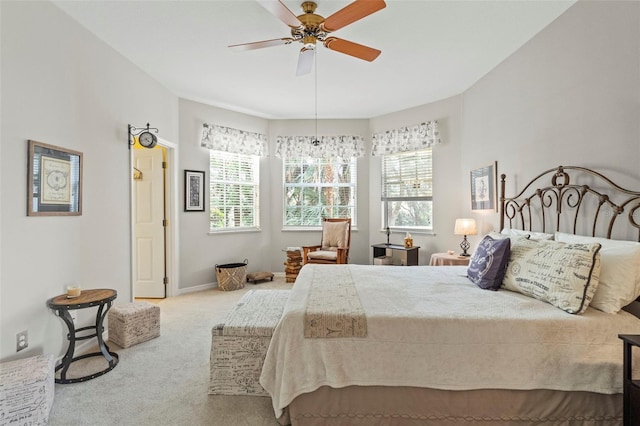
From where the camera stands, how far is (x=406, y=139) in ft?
16.4

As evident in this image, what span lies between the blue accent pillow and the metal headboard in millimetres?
619

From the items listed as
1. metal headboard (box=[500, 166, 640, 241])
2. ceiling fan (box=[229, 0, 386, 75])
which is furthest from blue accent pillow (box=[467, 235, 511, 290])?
ceiling fan (box=[229, 0, 386, 75])

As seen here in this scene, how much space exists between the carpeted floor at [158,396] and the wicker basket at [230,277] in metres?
1.62

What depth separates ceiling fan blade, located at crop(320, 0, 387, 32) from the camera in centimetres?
200

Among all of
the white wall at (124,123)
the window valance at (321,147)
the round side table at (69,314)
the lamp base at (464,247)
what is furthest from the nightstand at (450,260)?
the round side table at (69,314)

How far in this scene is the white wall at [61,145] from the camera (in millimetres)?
2127

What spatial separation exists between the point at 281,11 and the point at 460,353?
7.88 ft

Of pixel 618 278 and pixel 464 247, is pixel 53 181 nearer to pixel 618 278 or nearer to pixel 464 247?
pixel 618 278

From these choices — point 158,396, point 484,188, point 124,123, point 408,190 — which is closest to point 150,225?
point 124,123

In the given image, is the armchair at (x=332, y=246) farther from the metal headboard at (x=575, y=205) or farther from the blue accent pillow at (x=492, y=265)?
the blue accent pillow at (x=492, y=265)

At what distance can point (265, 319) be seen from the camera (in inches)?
87.2

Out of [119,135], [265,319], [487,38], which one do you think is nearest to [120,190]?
[119,135]

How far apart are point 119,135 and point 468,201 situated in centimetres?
426

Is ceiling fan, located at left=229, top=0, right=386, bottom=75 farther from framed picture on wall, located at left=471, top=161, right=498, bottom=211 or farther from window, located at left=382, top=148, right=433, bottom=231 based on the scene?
window, located at left=382, top=148, right=433, bottom=231
